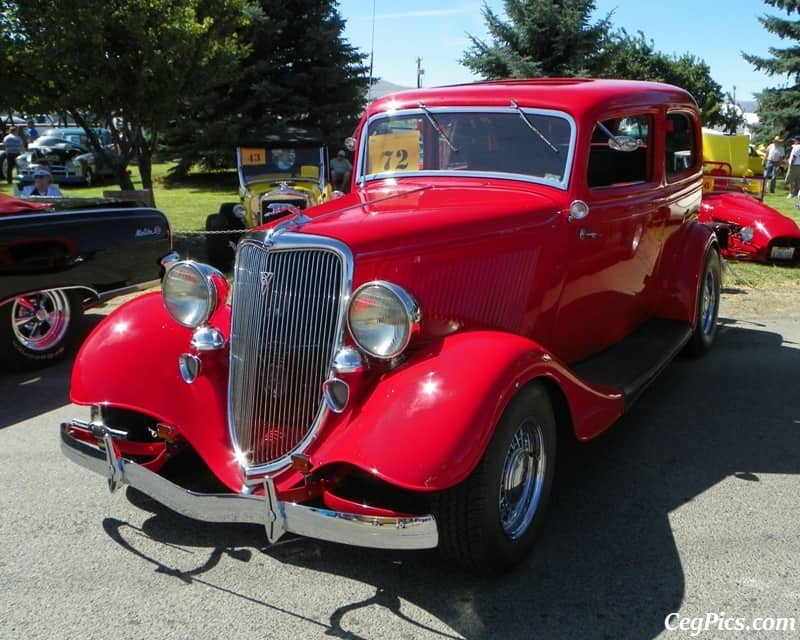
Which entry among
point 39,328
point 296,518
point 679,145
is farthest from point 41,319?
point 679,145

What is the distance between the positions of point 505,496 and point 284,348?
3.47 ft

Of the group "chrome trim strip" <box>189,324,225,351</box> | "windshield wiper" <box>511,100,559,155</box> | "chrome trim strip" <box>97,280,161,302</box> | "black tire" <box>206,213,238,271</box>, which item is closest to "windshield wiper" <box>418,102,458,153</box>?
"windshield wiper" <box>511,100,559,155</box>

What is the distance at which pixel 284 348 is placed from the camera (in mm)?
3018

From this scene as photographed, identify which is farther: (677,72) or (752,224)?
(677,72)

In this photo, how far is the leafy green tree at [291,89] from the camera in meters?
18.3

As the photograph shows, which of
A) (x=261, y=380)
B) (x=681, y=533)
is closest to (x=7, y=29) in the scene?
(x=261, y=380)

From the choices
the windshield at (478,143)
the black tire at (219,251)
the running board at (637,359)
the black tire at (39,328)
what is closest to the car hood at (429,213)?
the windshield at (478,143)

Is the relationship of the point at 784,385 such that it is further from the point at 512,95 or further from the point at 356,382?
the point at 356,382

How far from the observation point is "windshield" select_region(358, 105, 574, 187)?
13.0 ft

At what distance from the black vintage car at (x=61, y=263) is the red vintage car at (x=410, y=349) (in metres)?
2.10

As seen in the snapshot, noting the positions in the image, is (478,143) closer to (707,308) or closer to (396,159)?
(396,159)

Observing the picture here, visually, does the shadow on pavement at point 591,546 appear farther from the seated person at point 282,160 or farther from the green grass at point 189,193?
the green grass at point 189,193

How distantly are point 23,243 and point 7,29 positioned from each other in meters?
5.53

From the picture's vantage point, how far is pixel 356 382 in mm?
2875
